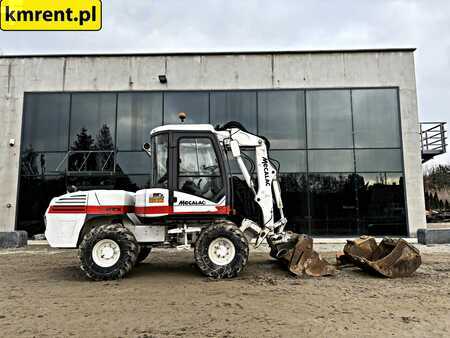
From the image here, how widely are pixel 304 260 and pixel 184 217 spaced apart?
255 cm

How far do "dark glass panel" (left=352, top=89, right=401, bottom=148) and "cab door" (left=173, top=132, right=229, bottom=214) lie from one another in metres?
10.00

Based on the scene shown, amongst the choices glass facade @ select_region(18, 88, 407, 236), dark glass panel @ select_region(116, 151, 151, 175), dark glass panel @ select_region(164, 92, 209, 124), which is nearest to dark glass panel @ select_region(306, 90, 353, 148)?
glass facade @ select_region(18, 88, 407, 236)

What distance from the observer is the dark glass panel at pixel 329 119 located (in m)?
15.2

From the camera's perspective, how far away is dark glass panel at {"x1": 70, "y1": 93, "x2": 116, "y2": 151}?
50.0ft

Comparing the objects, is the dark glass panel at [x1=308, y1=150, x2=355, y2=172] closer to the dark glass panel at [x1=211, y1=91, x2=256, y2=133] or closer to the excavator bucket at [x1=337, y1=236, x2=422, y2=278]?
the dark glass panel at [x1=211, y1=91, x2=256, y2=133]

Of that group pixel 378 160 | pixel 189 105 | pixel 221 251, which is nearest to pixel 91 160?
pixel 189 105

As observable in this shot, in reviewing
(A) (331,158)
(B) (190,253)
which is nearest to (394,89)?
(A) (331,158)

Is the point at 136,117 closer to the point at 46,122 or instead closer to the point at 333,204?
the point at 46,122

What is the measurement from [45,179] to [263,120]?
9852 millimetres

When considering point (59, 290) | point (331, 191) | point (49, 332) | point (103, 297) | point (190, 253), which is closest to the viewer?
point (49, 332)

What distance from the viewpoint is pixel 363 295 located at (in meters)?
5.55

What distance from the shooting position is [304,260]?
6.96 meters

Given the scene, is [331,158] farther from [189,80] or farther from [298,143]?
[189,80]

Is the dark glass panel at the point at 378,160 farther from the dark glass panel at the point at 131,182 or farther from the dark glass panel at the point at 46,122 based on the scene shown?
the dark glass panel at the point at 46,122
